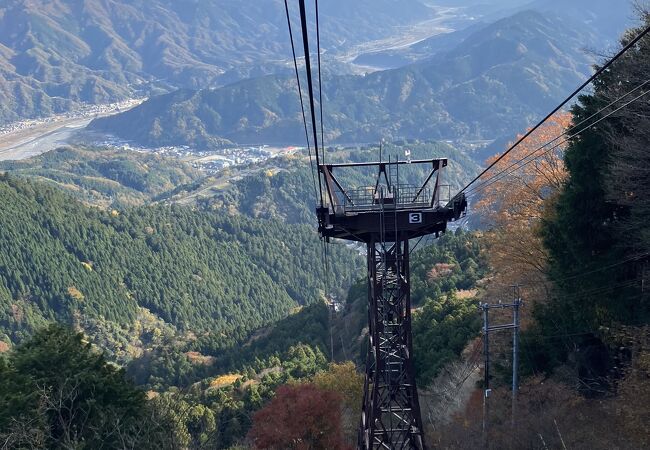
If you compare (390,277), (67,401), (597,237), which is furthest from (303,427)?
(597,237)

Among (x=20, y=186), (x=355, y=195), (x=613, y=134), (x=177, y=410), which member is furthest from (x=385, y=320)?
(x=20, y=186)

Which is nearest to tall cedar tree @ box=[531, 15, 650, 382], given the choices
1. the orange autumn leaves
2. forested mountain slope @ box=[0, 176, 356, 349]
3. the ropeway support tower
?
the ropeway support tower

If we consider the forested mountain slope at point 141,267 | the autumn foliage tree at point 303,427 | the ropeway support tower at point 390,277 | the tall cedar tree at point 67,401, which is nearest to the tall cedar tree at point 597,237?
the ropeway support tower at point 390,277

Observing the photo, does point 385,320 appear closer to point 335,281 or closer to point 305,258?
point 335,281

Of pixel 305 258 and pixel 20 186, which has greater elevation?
pixel 20 186

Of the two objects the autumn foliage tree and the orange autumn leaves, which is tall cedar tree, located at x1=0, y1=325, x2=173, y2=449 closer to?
the autumn foliage tree

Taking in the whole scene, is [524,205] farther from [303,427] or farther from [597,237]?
[303,427]
